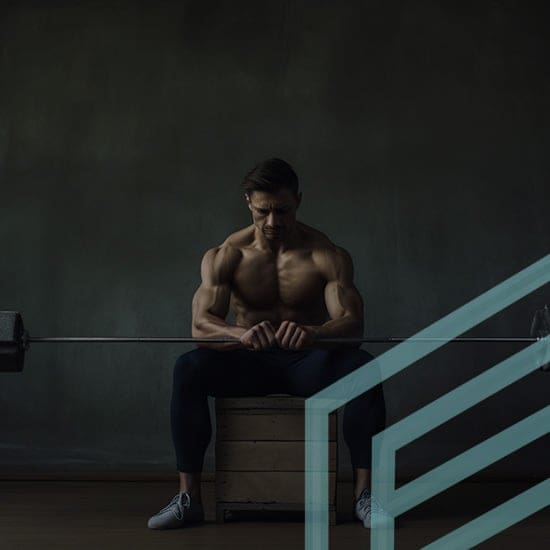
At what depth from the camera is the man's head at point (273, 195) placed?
10.9ft

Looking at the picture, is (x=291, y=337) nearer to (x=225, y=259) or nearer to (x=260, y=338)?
(x=260, y=338)

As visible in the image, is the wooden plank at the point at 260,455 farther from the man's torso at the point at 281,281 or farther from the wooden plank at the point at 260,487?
the man's torso at the point at 281,281

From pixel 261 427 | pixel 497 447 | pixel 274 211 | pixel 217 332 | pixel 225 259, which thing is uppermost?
pixel 274 211

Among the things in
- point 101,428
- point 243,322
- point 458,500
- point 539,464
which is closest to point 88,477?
point 101,428

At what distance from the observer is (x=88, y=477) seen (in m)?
→ 4.33

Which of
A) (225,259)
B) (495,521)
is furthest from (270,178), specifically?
(495,521)

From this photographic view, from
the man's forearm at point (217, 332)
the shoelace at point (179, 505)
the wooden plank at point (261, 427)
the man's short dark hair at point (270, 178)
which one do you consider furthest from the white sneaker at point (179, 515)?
the man's short dark hair at point (270, 178)

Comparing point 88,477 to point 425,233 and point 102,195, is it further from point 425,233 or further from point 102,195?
point 425,233

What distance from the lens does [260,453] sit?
3229mm

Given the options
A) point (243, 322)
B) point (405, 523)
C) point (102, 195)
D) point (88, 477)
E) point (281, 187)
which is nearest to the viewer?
point (405, 523)

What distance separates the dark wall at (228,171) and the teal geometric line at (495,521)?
73 centimetres

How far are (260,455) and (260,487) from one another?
0.33 feet

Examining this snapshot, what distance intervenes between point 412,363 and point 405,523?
1459 mm

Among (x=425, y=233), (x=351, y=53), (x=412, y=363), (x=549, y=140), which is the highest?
(x=351, y=53)
